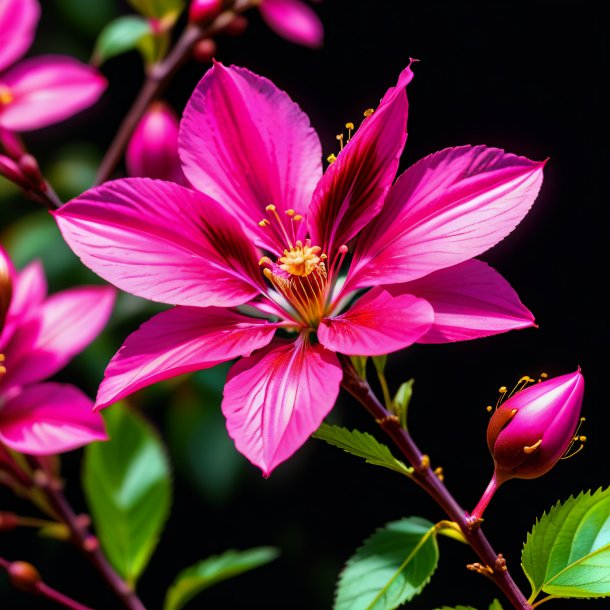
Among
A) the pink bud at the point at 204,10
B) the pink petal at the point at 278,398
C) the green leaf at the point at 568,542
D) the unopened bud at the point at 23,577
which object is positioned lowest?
the unopened bud at the point at 23,577

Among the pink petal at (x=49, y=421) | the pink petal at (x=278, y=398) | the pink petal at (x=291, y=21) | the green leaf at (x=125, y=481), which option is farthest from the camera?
the pink petal at (x=291, y=21)

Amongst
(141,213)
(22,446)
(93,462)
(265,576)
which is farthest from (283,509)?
(141,213)

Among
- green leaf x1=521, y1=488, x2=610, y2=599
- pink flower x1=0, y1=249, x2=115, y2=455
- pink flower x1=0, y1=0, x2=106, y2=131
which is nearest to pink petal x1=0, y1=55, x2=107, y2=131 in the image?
pink flower x1=0, y1=0, x2=106, y2=131

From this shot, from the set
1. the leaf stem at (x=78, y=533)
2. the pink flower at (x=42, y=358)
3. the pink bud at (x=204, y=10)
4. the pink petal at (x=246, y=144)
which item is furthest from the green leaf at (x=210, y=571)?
the pink bud at (x=204, y=10)

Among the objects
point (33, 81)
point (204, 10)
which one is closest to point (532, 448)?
point (204, 10)

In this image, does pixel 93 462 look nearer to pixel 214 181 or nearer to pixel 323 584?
pixel 214 181

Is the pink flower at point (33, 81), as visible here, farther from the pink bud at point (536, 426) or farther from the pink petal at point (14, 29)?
the pink bud at point (536, 426)

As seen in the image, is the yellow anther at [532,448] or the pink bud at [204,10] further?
the pink bud at [204,10]

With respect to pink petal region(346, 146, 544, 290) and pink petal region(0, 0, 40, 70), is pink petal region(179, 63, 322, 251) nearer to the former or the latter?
pink petal region(346, 146, 544, 290)
